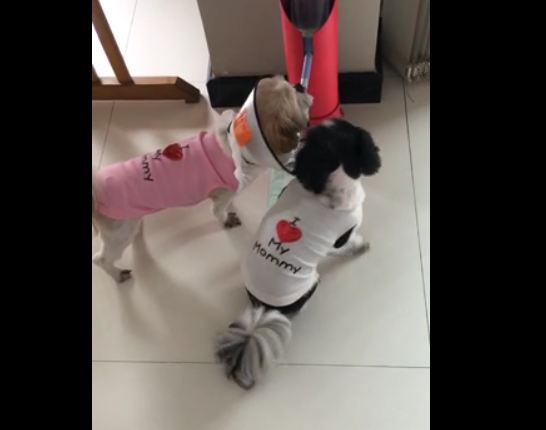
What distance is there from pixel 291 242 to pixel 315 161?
0.20m

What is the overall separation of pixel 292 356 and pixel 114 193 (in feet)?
2.06

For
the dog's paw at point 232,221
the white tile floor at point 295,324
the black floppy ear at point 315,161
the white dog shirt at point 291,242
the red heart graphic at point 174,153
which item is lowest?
the white tile floor at point 295,324

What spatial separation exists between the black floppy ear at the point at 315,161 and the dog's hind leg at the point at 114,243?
1.76 ft

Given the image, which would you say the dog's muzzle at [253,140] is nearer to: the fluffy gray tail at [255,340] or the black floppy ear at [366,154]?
the black floppy ear at [366,154]

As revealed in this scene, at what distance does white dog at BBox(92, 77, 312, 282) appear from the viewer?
126cm

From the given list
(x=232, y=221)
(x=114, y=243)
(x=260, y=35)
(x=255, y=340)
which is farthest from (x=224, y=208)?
(x=260, y=35)

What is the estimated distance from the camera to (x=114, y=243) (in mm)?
1501

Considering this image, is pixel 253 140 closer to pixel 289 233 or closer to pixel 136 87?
pixel 289 233

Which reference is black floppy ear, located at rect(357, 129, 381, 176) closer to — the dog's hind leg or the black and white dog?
the black and white dog

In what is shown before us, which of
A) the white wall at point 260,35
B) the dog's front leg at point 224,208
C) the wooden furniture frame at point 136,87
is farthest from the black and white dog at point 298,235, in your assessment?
the wooden furniture frame at point 136,87

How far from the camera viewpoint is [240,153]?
4.30 feet

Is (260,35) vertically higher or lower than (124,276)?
higher

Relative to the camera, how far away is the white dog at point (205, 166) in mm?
1260

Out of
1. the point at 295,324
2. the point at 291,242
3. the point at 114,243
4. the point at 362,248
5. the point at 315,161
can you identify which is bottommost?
the point at 295,324
